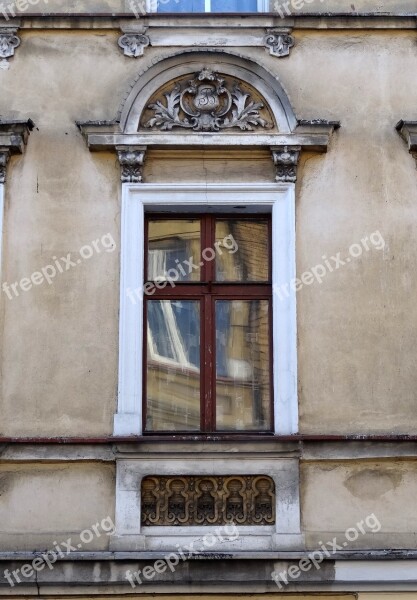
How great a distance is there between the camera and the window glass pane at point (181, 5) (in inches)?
413

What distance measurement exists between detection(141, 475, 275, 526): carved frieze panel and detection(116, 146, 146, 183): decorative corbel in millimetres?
2451

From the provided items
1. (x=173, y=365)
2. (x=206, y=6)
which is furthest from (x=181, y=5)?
(x=173, y=365)

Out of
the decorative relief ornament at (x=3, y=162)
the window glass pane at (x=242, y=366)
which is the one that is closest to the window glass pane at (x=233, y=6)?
the decorative relief ornament at (x=3, y=162)

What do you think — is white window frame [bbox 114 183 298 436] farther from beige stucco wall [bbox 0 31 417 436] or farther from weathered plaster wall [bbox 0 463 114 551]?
weathered plaster wall [bbox 0 463 114 551]

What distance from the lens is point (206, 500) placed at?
363 inches

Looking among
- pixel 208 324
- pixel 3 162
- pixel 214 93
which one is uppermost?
pixel 214 93

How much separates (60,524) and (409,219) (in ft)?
12.2

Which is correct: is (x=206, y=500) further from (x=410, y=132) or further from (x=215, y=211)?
(x=410, y=132)

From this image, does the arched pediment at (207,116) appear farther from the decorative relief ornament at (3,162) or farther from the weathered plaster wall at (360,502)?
the weathered plaster wall at (360,502)

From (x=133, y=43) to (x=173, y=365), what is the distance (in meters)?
2.77

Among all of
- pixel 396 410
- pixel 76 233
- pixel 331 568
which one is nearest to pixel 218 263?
pixel 76 233

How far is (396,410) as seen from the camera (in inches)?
370

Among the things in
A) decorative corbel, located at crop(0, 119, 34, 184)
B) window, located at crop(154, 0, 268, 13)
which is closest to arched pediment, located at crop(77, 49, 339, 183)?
decorative corbel, located at crop(0, 119, 34, 184)

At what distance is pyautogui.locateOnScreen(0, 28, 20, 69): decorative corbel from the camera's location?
10.2 metres
